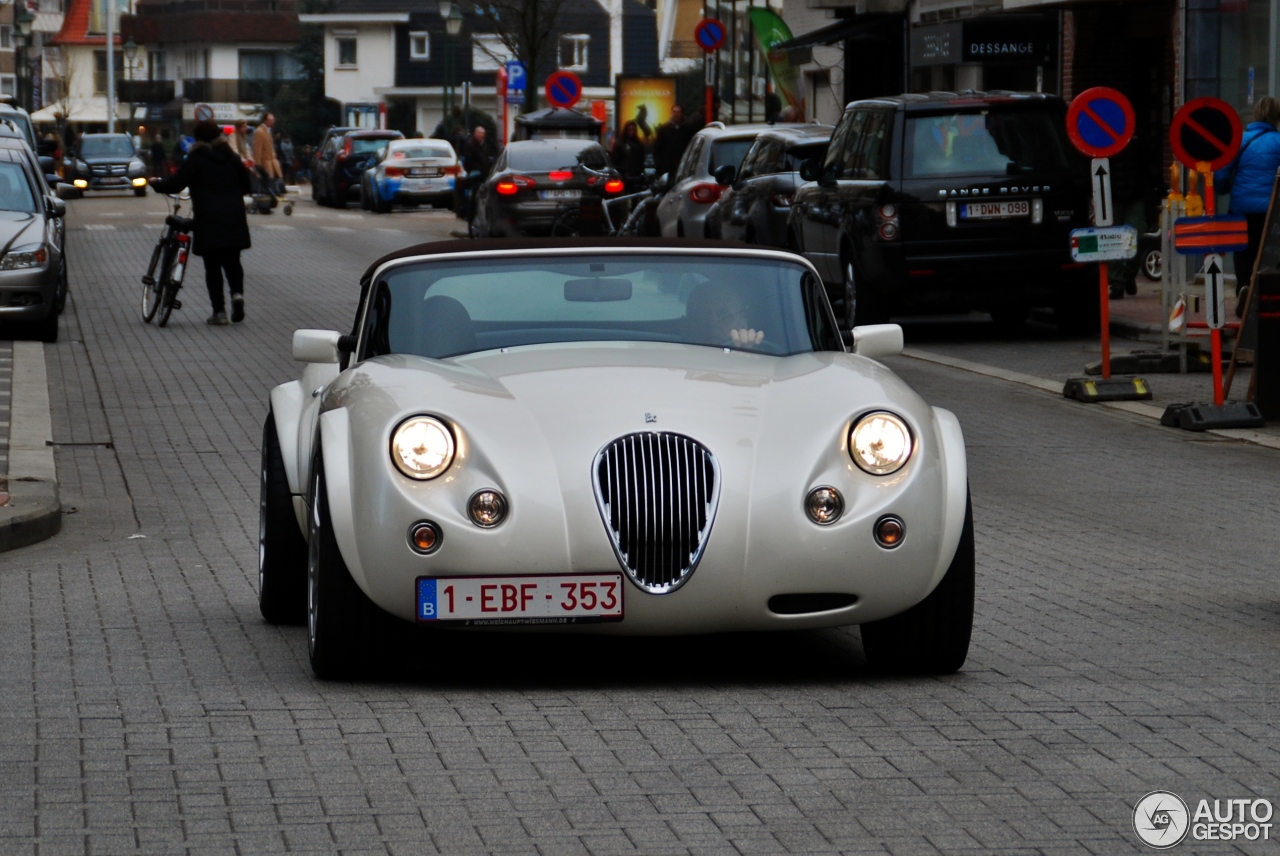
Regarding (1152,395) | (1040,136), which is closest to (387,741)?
(1152,395)

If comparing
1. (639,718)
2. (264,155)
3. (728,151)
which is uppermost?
(264,155)

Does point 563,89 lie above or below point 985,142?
above

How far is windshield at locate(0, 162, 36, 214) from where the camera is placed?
20328mm

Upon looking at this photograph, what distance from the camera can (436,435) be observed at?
20.0 feet

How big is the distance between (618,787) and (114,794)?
112 cm

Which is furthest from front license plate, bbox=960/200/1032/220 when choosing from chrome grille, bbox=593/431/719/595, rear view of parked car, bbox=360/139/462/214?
rear view of parked car, bbox=360/139/462/214

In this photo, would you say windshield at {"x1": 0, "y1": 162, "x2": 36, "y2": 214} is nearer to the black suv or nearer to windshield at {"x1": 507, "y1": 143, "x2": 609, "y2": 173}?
the black suv

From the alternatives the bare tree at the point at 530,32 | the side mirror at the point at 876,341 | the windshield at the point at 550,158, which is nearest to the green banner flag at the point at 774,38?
the bare tree at the point at 530,32

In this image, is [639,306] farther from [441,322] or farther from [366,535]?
[366,535]

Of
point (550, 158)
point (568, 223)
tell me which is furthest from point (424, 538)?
point (550, 158)

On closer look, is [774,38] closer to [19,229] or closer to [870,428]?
[19,229]

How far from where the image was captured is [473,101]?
347 feet

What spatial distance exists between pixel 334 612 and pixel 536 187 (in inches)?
1105

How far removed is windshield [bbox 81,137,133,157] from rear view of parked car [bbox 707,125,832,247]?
136 ft
